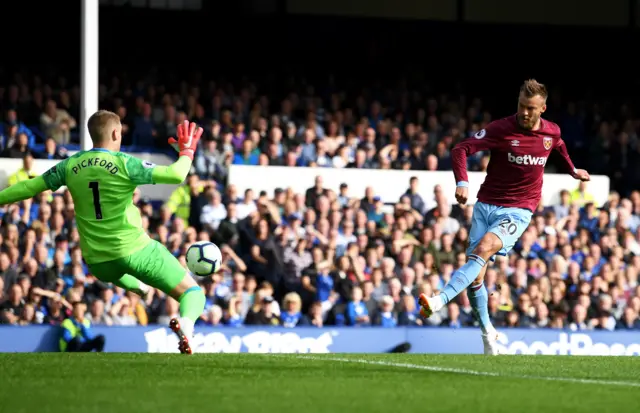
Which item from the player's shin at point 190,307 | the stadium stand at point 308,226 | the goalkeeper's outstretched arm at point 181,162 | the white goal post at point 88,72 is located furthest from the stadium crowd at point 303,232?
the goalkeeper's outstretched arm at point 181,162

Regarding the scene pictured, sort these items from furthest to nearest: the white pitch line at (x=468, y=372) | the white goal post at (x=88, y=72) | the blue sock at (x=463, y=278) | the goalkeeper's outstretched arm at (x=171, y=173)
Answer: the white goal post at (x=88, y=72), the blue sock at (x=463, y=278), the goalkeeper's outstretched arm at (x=171, y=173), the white pitch line at (x=468, y=372)

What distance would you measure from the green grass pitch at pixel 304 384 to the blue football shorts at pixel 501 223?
3.31ft

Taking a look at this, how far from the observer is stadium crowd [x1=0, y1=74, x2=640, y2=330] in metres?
16.6

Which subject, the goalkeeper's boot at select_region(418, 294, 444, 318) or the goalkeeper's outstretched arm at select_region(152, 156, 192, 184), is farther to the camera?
the goalkeeper's boot at select_region(418, 294, 444, 318)

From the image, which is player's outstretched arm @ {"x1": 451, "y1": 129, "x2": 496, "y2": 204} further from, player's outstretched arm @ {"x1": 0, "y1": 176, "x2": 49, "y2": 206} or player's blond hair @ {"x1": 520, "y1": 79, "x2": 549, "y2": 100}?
player's outstretched arm @ {"x1": 0, "y1": 176, "x2": 49, "y2": 206}

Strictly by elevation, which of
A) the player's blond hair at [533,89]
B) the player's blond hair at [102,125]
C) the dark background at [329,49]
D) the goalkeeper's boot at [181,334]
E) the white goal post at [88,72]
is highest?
the dark background at [329,49]

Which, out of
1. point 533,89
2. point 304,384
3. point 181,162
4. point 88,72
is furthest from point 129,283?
point 88,72

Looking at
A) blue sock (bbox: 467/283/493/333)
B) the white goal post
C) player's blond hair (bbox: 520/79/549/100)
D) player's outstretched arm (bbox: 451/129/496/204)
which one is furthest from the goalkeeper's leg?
the white goal post

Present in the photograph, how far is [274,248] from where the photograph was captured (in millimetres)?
17750

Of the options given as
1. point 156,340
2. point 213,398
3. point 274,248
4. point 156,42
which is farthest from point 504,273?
point 213,398

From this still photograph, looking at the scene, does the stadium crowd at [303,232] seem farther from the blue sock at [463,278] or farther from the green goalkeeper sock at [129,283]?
the blue sock at [463,278]

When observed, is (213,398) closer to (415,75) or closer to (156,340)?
(156,340)

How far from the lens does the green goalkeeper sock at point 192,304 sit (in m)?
9.27

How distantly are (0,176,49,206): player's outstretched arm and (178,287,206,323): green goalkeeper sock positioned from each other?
1292 millimetres
